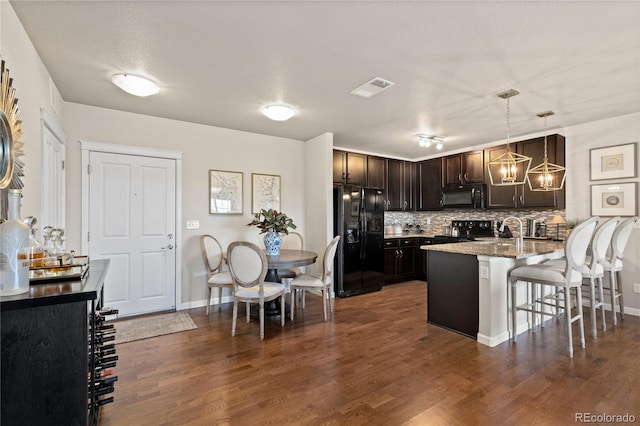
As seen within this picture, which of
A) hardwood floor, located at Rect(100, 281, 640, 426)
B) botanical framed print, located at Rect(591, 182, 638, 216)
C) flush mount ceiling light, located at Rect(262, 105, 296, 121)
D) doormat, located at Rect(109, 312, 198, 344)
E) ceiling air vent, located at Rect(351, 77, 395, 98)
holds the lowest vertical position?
hardwood floor, located at Rect(100, 281, 640, 426)

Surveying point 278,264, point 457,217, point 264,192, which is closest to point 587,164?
point 457,217

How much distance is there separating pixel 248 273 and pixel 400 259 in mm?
3468

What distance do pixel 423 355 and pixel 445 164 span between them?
4.13 m

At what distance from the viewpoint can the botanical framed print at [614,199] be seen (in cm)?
381

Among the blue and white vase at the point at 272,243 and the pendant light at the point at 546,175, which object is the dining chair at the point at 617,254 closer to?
the pendant light at the point at 546,175

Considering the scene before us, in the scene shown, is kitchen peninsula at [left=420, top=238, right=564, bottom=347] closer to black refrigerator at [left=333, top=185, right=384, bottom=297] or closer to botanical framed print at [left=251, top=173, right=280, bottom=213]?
black refrigerator at [left=333, top=185, right=384, bottom=297]

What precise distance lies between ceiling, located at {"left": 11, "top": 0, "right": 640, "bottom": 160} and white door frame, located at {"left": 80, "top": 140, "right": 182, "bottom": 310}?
1.49ft

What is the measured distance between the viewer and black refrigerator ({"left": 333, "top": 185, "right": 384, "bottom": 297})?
4832mm

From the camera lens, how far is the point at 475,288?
3.10 meters

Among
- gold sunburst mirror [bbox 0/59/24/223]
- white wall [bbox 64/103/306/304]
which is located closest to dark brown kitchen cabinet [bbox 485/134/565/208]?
white wall [bbox 64/103/306/304]

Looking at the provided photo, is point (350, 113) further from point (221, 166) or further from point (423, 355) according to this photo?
point (423, 355)

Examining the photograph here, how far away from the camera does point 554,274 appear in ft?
9.27

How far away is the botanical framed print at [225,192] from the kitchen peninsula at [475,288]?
2717mm

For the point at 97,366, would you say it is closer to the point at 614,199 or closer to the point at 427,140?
the point at 427,140
